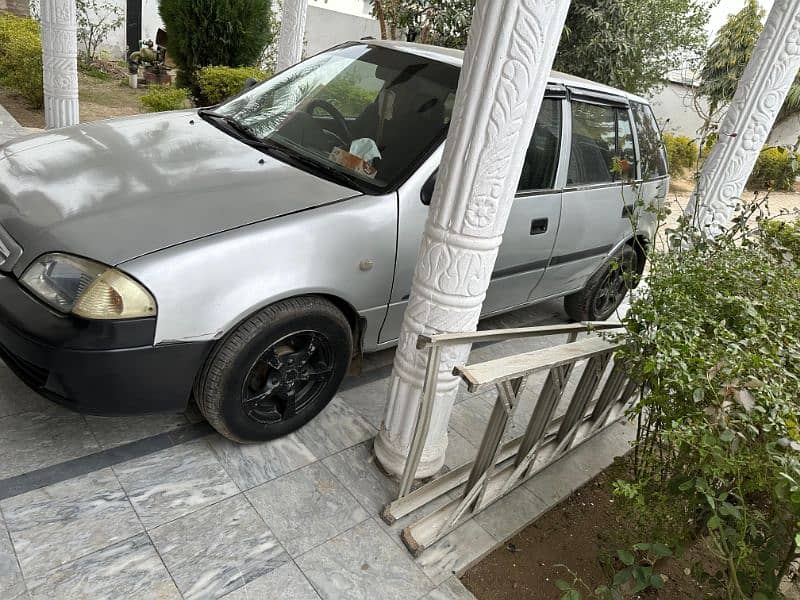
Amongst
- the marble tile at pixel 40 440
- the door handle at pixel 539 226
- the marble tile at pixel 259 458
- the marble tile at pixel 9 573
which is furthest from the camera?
the door handle at pixel 539 226

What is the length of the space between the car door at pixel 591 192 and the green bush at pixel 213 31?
6.39 metres

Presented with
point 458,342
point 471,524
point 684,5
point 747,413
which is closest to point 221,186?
point 458,342

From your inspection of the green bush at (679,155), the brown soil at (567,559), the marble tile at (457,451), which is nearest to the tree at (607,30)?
the green bush at (679,155)

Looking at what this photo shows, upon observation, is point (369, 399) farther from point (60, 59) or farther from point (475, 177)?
point (60, 59)

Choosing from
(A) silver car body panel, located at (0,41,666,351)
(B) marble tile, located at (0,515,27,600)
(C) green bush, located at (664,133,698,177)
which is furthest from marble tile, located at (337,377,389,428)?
Result: (C) green bush, located at (664,133,698,177)

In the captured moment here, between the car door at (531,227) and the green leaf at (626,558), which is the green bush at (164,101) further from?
the green leaf at (626,558)

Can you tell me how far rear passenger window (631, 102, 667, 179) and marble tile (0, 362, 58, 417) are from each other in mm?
3845

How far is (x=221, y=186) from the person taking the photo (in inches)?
98.1

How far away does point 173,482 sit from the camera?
7.83 feet

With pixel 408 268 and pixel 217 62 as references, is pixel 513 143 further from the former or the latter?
pixel 217 62

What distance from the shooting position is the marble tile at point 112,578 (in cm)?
190

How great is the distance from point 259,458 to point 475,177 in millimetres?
1534

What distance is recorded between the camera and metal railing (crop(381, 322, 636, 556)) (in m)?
2.16

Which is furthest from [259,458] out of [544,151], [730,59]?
[730,59]
